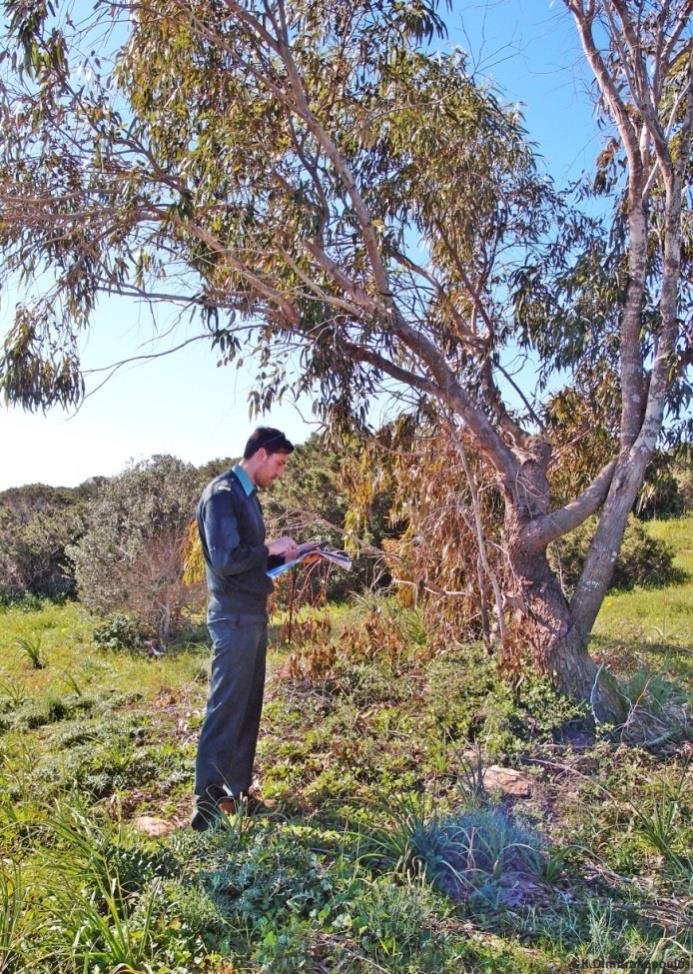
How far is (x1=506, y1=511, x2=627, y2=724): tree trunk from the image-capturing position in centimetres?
591

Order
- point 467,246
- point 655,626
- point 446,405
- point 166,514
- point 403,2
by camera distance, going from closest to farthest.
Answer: point 403,2 → point 446,405 → point 467,246 → point 655,626 → point 166,514

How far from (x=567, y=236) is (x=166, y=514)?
19.5 feet

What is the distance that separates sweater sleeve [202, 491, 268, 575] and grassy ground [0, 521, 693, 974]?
4.03 feet

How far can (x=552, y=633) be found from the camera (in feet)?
20.2

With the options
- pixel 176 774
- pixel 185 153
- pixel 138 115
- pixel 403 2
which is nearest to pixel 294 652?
pixel 176 774

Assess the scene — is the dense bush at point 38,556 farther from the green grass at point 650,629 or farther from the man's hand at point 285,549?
the man's hand at point 285,549

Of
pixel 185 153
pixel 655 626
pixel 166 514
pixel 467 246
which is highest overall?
pixel 185 153

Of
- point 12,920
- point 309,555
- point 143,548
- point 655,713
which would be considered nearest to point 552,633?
point 655,713

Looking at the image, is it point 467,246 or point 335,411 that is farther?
point 467,246

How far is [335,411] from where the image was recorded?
6922 millimetres

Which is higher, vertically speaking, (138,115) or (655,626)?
(138,115)

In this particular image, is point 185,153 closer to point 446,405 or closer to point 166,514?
point 446,405

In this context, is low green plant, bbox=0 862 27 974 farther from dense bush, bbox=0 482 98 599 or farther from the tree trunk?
dense bush, bbox=0 482 98 599

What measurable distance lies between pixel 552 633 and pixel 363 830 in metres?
2.44
